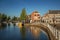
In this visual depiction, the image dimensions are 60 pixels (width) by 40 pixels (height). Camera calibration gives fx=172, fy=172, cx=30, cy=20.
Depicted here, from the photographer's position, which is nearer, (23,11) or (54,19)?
(54,19)

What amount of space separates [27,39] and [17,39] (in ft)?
2.60

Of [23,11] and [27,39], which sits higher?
[23,11]

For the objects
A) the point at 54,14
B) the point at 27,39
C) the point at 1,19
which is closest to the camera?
the point at 27,39

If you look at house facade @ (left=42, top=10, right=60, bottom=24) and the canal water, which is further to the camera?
house facade @ (left=42, top=10, right=60, bottom=24)

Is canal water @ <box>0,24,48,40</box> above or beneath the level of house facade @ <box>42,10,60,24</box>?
beneath

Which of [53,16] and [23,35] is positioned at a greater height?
[53,16]

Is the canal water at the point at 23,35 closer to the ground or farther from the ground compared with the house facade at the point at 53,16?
Result: closer to the ground

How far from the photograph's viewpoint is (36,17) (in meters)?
42.7

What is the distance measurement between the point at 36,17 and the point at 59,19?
11639 mm

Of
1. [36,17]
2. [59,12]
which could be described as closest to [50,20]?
[59,12]

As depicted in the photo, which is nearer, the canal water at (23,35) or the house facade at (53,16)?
the canal water at (23,35)

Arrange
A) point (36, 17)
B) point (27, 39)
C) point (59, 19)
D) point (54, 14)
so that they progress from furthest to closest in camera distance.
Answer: point (36, 17)
point (54, 14)
point (59, 19)
point (27, 39)

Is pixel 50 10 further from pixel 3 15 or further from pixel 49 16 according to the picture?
pixel 3 15

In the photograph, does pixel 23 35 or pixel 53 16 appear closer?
pixel 23 35
